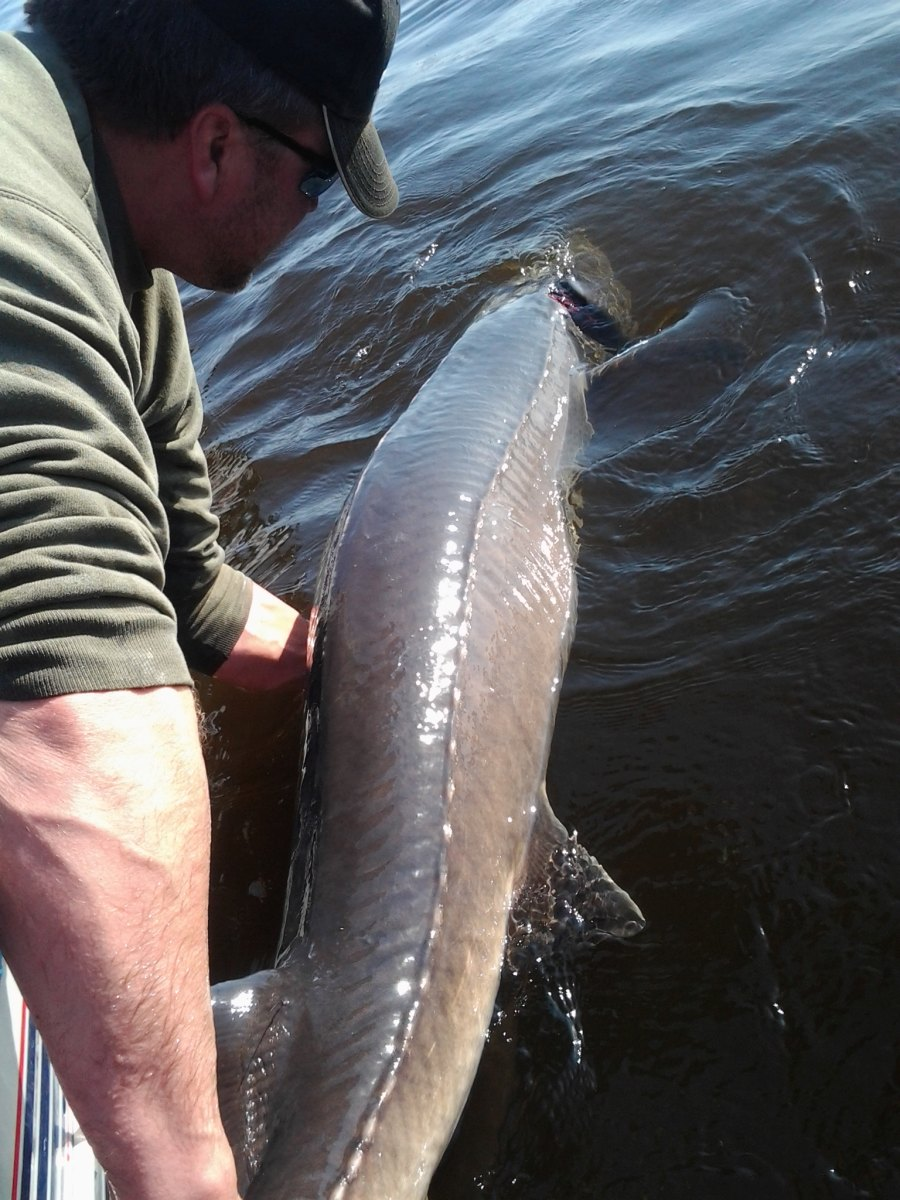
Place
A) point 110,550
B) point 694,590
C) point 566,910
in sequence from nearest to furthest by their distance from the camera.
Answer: point 110,550 < point 566,910 < point 694,590

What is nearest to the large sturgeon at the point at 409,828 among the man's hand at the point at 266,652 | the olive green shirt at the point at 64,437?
the man's hand at the point at 266,652

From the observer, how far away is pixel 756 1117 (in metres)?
1.92

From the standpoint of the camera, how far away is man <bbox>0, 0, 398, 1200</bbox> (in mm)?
1352

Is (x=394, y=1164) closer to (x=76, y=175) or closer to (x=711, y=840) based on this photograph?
(x=711, y=840)

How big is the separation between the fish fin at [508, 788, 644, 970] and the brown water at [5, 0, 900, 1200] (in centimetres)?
6

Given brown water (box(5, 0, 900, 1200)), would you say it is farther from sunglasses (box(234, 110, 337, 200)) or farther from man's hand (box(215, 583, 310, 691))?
sunglasses (box(234, 110, 337, 200))

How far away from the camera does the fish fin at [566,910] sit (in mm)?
2242

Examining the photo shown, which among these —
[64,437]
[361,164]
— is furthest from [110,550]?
[361,164]

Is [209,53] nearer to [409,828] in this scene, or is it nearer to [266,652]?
[409,828]

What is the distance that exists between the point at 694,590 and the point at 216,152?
1.80m

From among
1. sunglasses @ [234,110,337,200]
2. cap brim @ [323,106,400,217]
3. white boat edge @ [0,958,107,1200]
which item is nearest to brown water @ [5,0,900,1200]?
white boat edge @ [0,958,107,1200]

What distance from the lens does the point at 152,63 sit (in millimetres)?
1797

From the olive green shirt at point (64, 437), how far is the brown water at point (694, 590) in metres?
1.04

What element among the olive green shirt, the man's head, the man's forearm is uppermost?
the man's head
